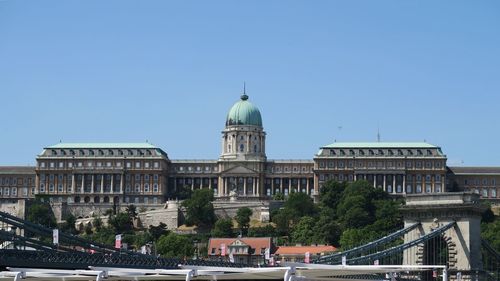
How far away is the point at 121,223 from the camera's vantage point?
178 meters

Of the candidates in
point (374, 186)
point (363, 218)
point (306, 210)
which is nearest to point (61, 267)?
point (363, 218)

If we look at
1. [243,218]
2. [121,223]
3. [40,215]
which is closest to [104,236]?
[121,223]

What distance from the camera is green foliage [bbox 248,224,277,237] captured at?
169500mm

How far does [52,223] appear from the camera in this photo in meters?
183

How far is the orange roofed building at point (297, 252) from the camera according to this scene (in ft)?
444

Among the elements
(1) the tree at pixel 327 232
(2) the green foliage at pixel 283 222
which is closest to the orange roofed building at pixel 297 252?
(1) the tree at pixel 327 232

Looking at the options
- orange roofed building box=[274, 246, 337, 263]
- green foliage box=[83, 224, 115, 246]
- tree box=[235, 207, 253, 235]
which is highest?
tree box=[235, 207, 253, 235]

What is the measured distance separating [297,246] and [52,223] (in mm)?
45895

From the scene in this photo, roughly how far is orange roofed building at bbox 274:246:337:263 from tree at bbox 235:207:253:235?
30.1m

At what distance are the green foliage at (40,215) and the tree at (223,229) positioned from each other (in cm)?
2291

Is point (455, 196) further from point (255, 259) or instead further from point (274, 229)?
point (274, 229)

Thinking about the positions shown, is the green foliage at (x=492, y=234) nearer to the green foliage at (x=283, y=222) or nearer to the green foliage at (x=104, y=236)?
the green foliage at (x=283, y=222)

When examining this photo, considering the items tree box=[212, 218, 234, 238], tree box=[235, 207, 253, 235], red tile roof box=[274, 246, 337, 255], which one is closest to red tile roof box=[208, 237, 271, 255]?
red tile roof box=[274, 246, 337, 255]

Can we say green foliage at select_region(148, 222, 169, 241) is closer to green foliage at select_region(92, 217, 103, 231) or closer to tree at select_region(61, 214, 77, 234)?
green foliage at select_region(92, 217, 103, 231)
